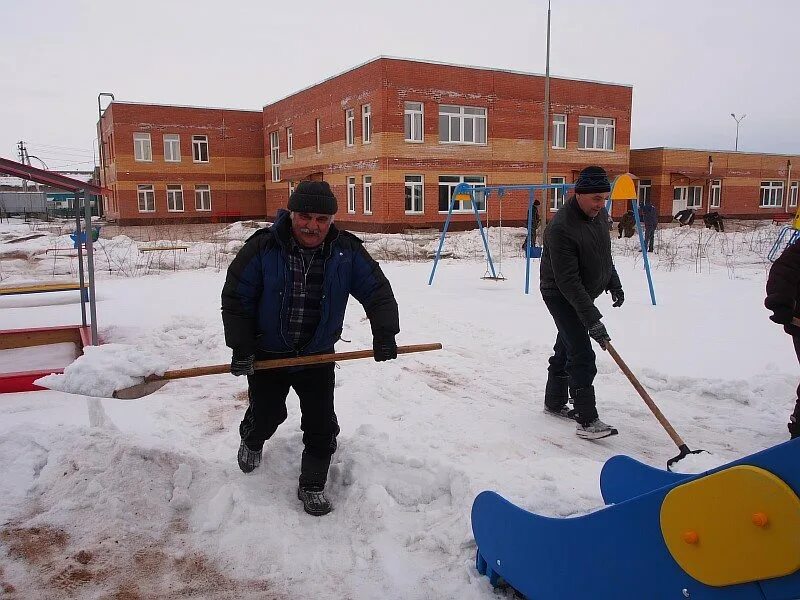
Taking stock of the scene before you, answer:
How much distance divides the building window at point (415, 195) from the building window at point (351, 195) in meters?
3.01

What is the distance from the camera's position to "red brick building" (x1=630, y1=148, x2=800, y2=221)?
106 feet

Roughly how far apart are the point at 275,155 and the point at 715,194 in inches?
973

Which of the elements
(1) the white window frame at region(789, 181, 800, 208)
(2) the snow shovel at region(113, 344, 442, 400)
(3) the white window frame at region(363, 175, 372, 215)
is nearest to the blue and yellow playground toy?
(2) the snow shovel at region(113, 344, 442, 400)

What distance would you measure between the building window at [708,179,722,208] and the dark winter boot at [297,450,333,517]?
36236 millimetres

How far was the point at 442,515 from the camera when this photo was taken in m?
2.98

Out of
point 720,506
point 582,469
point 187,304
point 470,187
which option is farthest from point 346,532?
point 470,187

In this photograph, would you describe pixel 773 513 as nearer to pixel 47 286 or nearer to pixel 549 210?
pixel 47 286

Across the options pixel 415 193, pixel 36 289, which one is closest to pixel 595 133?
pixel 415 193

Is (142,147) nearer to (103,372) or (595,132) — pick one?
(595,132)

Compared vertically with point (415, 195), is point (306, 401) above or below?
below

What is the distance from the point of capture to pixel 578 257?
4.07 m

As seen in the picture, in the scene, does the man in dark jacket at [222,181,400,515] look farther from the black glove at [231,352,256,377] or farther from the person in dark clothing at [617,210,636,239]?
the person in dark clothing at [617,210,636,239]

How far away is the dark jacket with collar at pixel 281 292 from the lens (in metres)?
2.97

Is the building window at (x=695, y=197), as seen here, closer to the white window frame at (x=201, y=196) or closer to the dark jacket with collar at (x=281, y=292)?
the white window frame at (x=201, y=196)
